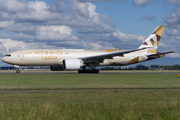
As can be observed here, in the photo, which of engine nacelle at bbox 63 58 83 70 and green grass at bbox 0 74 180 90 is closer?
green grass at bbox 0 74 180 90

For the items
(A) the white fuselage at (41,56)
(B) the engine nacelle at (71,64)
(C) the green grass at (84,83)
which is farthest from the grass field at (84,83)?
(A) the white fuselage at (41,56)

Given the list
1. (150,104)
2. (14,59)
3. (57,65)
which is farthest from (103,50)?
(150,104)

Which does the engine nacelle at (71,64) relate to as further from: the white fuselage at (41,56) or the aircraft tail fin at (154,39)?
the aircraft tail fin at (154,39)

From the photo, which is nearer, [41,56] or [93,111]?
[93,111]

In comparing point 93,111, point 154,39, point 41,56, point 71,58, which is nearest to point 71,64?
point 71,58

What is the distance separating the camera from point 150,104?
10922 mm

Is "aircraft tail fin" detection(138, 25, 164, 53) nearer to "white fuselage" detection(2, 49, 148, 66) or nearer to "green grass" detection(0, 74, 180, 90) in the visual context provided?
"white fuselage" detection(2, 49, 148, 66)

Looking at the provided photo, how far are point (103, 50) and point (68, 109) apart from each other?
1457 inches

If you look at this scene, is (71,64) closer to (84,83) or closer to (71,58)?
(71,58)

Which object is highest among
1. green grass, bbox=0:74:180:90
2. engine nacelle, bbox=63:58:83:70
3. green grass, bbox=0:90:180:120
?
engine nacelle, bbox=63:58:83:70

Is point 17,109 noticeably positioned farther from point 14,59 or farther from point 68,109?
point 14,59

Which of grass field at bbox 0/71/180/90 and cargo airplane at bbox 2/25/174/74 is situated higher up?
cargo airplane at bbox 2/25/174/74

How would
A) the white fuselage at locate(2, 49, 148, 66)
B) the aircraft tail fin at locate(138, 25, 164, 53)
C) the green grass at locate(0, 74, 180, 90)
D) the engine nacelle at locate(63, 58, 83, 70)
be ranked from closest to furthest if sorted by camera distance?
the green grass at locate(0, 74, 180, 90) → the engine nacelle at locate(63, 58, 83, 70) → the white fuselage at locate(2, 49, 148, 66) → the aircraft tail fin at locate(138, 25, 164, 53)

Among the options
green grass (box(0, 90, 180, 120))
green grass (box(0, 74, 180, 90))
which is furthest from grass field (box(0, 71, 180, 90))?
green grass (box(0, 90, 180, 120))
